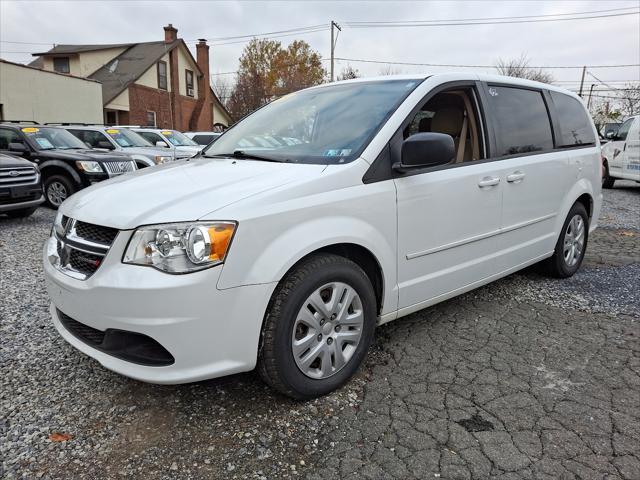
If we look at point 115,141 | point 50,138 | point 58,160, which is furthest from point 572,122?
point 115,141

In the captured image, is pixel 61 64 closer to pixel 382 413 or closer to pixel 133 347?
pixel 133 347

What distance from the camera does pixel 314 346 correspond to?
2.67m

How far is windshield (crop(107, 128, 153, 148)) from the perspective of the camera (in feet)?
40.1

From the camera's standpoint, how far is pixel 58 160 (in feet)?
30.2

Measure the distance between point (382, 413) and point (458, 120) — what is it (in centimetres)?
241

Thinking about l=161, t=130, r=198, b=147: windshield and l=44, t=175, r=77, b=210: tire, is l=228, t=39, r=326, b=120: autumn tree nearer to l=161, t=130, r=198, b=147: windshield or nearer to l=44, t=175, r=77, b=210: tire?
l=161, t=130, r=198, b=147: windshield

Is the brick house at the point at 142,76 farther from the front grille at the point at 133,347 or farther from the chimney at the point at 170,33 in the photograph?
Result: the front grille at the point at 133,347

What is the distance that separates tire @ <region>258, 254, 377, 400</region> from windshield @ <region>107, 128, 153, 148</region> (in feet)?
35.7

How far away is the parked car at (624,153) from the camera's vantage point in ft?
40.4

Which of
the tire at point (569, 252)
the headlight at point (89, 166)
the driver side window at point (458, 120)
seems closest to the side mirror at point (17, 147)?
the headlight at point (89, 166)

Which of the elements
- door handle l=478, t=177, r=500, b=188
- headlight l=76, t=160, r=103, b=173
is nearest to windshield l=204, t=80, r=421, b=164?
door handle l=478, t=177, r=500, b=188

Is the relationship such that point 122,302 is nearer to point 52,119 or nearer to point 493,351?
point 493,351

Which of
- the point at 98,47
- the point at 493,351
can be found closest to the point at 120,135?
the point at 493,351

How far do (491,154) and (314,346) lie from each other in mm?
2084
